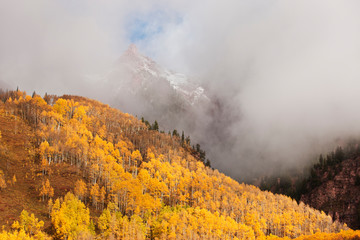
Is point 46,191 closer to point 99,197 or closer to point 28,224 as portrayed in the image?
point 28,224

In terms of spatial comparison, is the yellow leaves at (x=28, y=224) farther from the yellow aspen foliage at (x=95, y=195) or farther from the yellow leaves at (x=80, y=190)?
the yellow aspen foliage at (x=95, y=195)

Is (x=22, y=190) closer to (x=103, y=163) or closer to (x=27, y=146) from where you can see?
(x=27, y=146)

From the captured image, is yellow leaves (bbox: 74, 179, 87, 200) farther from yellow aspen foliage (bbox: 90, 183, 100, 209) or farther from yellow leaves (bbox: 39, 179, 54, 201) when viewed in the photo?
yellow leaves (bbox: 39, 179, 54, 201)

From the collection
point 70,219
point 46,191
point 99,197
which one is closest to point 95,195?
point 99,197

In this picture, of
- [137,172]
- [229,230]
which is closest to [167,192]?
[137,172]

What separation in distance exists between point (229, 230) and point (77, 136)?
116 m

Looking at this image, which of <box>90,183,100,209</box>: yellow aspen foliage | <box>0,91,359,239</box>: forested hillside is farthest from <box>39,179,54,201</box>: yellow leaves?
<box>90,183,100,209</box>: yellow aspen foliage

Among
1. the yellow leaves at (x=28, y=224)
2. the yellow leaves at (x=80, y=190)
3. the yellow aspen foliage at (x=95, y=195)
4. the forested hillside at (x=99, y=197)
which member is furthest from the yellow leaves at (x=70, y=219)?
the yellow aspen foliage at (x=95, y=195)

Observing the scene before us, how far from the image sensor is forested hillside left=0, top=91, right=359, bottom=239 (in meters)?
105

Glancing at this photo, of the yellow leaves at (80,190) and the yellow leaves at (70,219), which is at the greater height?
the yellow leaves at (80,190)

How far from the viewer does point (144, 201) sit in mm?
136375

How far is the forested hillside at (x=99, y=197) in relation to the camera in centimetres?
10544

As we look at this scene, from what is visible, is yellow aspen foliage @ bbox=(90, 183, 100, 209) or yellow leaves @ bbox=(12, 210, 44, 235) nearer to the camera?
yellow leaves @ bbox=(12, 210, 44, 235)

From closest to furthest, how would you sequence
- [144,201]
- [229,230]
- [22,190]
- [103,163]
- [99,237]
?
1. [99,237]
2. [22,190]
3. [144,201]
4. [229,230]
5. [103,163]
